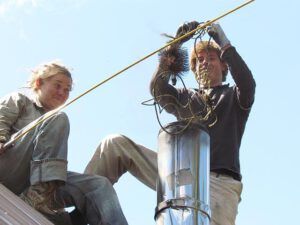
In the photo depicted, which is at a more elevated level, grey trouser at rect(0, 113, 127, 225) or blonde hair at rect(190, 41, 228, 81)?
blonde hair at rect(190, 41, 228, 81)

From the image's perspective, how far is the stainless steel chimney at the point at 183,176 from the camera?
3.15m

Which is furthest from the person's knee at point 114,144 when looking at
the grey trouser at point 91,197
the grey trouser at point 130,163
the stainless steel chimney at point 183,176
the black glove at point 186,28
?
the stainless steel chimney at point 183,176

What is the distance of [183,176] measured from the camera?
3279 mm

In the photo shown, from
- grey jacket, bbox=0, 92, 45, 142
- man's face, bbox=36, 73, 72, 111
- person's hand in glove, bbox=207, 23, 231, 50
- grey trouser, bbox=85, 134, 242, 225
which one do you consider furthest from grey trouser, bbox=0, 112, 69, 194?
person's hand in glove, bbox=207, 23, 231, 50

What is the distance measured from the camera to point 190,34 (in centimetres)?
433

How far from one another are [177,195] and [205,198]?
0.13m

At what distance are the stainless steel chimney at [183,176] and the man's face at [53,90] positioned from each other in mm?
1641

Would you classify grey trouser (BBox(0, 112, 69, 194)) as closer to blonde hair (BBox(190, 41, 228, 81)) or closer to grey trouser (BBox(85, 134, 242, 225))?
grey trouser (BBox(85, 134, 242, 225))

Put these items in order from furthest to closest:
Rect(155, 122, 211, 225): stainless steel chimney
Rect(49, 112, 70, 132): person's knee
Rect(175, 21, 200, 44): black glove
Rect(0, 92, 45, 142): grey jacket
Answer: Rect(0, 92, 45, 142): grey jacket < Rect(175, 21, 200, 44): black glove < Rect(49, 112, 70, 132): person's knee < Rect(155, 122, 211, 225): stainless steel chimney

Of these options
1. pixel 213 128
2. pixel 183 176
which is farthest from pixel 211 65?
pixel 183 176

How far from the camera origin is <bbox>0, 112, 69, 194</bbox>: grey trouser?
411 centimetres

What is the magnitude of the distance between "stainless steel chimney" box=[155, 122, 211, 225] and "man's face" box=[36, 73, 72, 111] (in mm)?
1641

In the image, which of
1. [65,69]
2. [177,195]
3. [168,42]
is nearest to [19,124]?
[65,69]

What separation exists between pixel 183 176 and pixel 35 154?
122 centimetres
